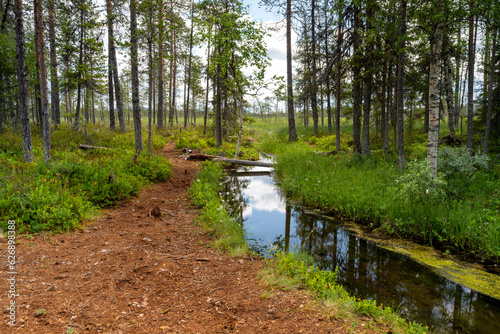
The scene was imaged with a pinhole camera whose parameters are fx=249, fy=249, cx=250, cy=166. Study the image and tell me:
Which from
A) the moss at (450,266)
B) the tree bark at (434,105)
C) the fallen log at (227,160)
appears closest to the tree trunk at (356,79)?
the tree bark at (434,105)

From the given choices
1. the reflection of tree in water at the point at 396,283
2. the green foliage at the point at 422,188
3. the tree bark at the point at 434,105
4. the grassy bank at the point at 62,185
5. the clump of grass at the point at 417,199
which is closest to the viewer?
the reflection of tree in water at the point at 396,283

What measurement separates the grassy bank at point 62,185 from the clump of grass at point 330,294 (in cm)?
393

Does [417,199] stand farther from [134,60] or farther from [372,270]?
[134,60]

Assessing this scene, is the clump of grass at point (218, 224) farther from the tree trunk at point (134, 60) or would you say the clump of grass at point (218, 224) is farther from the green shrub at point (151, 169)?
the tree trunk at point (134, 60)

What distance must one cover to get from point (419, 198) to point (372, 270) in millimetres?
2746

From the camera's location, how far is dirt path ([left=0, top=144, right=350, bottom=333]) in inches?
100.0

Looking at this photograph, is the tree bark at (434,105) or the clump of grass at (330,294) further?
the tree bark at (434,105)

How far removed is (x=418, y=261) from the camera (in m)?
4.81

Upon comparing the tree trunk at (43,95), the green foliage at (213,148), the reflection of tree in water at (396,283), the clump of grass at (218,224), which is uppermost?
the tree trunk at (43,95)

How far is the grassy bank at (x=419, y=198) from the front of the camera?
506 centimetres

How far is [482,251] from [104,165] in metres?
10.2

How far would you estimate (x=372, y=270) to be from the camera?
4.59m

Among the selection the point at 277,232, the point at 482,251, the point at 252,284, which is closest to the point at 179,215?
the point at 277,232

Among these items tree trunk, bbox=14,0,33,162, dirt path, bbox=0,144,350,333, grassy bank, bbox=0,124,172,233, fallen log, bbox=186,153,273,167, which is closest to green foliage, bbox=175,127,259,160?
fallen log, bbox=186,153,273,167
